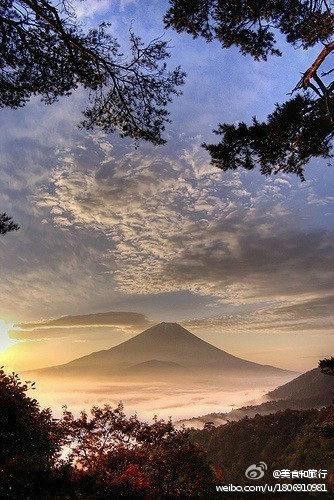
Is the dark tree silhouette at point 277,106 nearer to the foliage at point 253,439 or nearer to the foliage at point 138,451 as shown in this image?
the foliage at point 138,451

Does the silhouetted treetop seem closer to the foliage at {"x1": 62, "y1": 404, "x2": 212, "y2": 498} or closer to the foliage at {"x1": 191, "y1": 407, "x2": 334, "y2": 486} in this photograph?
the foliage at {"x1": 62, "y1": 404, "x2": 212, "y2": 498}

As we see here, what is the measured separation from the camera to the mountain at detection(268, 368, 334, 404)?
6259 cm

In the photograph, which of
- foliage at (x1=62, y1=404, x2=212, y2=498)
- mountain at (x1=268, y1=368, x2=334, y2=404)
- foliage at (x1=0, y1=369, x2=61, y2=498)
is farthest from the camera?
mountain at (x1=268, y1=368, x2=334, y2=404)

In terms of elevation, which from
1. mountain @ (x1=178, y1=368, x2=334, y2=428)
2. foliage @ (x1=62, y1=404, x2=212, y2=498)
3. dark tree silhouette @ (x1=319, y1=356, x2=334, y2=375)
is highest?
dark tree silhouette @ (x1=319, y1=356, x2=334, y2=375)

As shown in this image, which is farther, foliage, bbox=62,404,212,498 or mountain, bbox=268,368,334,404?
mountain, bbox=268,368,334,404

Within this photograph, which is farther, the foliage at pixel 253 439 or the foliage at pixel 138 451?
the foliage at pixel 253 439

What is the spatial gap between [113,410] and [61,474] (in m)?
9.31

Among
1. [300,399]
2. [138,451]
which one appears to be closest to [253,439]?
[138,451]

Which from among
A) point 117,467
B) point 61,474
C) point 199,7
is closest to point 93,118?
point 199,7

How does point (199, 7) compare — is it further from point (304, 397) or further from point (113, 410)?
point (304, 397)

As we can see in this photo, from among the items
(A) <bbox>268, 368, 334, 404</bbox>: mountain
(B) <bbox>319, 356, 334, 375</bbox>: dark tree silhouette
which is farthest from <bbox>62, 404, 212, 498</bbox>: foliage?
(A) <bbox>268, 368, 334, 404</bbox>: mountain

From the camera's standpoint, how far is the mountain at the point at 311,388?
205 feet

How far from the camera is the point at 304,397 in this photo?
215 feet

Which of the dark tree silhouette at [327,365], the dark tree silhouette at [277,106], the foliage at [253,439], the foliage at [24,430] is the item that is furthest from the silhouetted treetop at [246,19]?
the foliage at [253,439]
